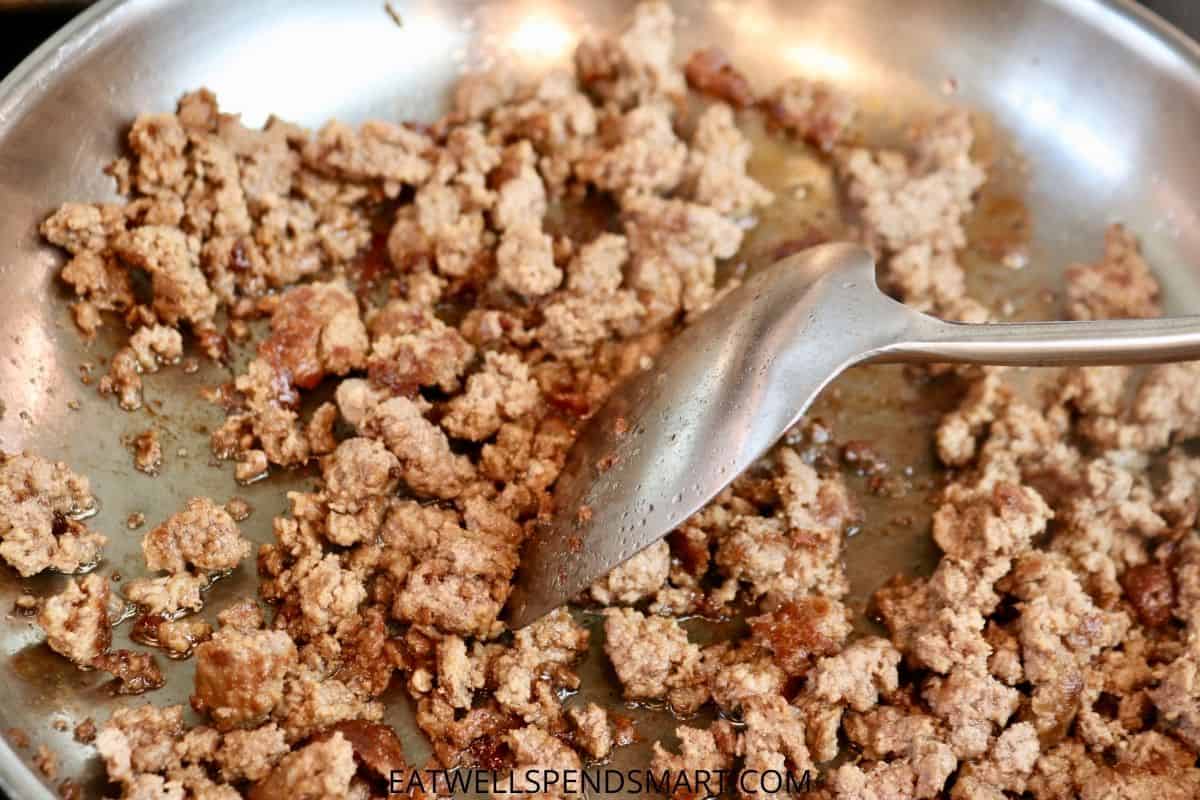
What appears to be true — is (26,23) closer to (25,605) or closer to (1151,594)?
(25,605)

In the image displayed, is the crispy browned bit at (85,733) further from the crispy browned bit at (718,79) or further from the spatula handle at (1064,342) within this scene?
the crispy browned bit at (718,79)

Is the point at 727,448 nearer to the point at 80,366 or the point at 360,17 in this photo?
the point at 80,366

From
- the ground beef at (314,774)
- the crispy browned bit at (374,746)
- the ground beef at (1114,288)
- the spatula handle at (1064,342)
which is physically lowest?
the ground beef at (1114,288)

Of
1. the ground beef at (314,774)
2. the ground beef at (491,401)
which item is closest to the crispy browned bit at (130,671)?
the ground beef at (314,774)

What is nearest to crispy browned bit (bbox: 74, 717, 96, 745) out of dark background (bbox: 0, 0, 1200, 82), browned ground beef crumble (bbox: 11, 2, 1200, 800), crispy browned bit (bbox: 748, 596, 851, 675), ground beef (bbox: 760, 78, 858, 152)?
browned ground beef crumble (bbox: 11, 2, 1200, 800)

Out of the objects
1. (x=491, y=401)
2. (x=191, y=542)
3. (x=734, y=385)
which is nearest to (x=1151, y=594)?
(x=734, y=385)
